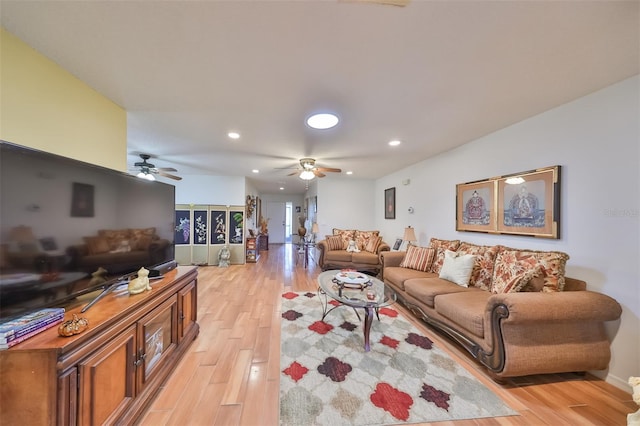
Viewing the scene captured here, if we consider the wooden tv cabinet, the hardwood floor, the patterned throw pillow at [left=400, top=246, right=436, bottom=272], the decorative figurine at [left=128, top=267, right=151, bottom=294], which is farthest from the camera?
the patterned throw pillow at [left=400, top=246, right=436, bottom=272]

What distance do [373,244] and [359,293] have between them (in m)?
2.54

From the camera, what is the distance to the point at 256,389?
1.61 m

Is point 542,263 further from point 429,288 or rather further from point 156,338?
point 156,338

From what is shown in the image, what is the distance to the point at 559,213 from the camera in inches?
81.4

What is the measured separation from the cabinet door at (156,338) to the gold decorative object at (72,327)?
41 cm

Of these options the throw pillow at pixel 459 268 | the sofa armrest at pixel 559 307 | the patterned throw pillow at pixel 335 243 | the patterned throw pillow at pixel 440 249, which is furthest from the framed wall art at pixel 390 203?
the sofa armrest at pixel 559 307

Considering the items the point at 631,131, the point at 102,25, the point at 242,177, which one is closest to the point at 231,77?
the point at 102,25

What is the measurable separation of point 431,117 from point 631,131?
1.41 m

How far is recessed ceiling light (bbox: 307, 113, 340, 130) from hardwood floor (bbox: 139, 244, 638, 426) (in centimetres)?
232

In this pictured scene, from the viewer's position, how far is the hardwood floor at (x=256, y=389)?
1398 mm

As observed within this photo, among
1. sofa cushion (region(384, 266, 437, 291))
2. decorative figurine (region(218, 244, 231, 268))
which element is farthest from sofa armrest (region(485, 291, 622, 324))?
decorative figurine (region(218, 244, 231, 268))

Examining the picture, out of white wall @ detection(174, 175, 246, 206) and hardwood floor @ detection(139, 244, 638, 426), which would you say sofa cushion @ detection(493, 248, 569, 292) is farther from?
white wall @ detection(174, 175, 246, 206)

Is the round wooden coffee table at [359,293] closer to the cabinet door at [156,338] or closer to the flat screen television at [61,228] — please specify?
the cabinet door at [156,338]

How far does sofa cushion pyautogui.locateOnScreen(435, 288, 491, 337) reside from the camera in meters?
1.84
